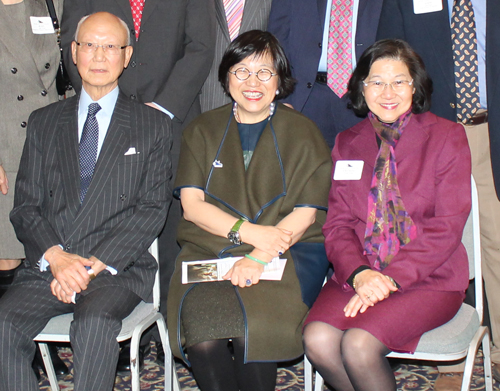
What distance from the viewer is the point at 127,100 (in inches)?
123

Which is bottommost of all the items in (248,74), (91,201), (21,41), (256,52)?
(91,201)

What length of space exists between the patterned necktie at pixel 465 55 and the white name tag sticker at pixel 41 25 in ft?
7.06

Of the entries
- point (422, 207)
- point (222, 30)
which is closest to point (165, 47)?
point (222, 30)

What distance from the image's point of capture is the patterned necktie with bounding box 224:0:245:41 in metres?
3.49

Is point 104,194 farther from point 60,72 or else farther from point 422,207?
point 422,207

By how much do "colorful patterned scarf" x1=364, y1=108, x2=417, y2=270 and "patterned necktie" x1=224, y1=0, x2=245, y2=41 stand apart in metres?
1.16

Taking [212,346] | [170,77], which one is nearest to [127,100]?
[170,77]

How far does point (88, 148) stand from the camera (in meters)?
3.02

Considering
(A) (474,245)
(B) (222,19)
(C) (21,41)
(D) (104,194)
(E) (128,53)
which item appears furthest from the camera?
(B) (222,19)

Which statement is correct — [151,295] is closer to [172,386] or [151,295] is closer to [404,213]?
[172,386]

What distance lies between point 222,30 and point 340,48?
26.3 inches

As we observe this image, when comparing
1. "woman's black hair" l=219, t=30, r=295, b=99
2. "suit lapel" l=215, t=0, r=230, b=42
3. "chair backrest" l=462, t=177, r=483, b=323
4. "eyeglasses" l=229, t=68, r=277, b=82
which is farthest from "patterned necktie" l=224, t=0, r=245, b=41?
"chair backrest" l=462, t=177, r=483, b=323

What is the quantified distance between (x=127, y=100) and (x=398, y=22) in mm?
1475

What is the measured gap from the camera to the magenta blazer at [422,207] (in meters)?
2.66
